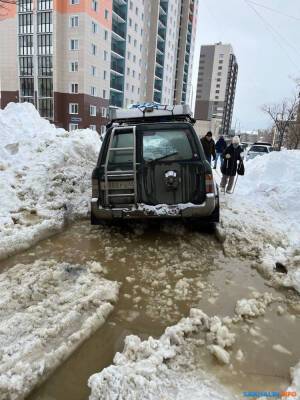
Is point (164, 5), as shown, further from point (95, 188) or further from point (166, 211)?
point (166, 211)

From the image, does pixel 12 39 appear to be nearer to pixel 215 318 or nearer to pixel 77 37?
pixel 77 37

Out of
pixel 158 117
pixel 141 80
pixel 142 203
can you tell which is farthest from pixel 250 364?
pixel 141 80

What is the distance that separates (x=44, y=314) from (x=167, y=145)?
3.05m

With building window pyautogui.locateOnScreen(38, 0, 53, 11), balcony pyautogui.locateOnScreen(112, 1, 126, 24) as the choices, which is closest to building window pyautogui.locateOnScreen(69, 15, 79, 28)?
building window pyautogui.locateOnScreen(38, 0, 53, 11)

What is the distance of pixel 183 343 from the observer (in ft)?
8.86

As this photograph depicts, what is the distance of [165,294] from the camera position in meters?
3.54

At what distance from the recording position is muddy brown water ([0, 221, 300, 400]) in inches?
95.3

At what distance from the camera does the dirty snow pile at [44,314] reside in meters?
2.37

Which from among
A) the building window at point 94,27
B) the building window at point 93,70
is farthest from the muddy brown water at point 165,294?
the building window at point 94,27

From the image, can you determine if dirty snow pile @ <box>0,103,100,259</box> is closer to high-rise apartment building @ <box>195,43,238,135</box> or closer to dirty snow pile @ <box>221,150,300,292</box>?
dirty snow pile @ <box>221,150,300,292</box>

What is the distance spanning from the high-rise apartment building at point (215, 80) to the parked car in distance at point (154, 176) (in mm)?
108526

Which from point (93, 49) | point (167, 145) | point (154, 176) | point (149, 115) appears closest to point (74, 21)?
point (93, 49)

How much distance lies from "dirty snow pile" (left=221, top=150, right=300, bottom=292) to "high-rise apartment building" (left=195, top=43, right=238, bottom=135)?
346ft

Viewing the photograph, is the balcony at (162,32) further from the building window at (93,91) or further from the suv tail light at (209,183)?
the suv tail light at (209,183)
